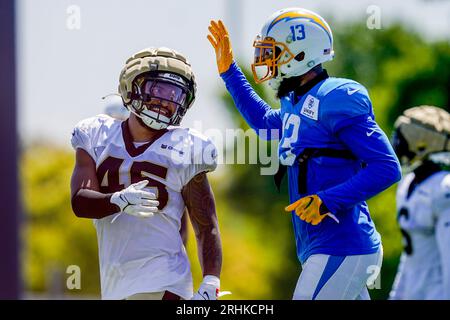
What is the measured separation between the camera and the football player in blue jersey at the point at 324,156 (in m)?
5.00

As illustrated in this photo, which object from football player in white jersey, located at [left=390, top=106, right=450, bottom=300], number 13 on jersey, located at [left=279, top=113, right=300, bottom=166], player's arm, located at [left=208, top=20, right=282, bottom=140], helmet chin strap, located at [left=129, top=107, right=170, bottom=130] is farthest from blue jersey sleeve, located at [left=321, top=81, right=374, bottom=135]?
football player in white jersey, located at [left=390, top=106, right=450, bottom=300]

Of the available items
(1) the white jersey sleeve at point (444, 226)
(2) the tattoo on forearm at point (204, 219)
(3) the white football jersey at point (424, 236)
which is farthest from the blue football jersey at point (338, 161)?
(3) the white football jersey at point (424, 236)

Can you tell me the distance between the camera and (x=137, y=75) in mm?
5191

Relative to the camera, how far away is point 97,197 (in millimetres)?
4988

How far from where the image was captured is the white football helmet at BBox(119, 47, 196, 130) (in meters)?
5.16

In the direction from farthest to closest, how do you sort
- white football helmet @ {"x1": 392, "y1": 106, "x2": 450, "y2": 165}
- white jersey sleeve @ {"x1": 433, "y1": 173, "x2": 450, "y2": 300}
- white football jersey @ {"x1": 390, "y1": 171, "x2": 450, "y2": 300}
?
white football helmet @ {"x1": 392, "y1": 106, "x2": 450, "y2": 165} → white football jersey @ {"x1": 390, "y1": 171, "x2": 450, "y2": 300} → white jersey sleeve @ {"x1": 433, "y1": 173, "x2": 450, "y2": 300}

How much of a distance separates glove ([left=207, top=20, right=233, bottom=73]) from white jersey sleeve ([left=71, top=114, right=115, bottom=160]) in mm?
780

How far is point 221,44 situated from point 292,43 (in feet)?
1.61

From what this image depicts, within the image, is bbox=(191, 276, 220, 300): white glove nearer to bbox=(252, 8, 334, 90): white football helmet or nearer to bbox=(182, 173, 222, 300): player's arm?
bbox=(182, 173, 222, 300): player's arm

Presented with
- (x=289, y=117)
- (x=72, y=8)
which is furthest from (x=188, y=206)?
(x=72, y=8)

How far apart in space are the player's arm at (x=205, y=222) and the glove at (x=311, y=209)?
1.47 feet

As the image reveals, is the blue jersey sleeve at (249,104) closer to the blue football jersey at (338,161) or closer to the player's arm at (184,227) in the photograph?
the blue football jersey at (338,161)

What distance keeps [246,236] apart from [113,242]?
17.2 m

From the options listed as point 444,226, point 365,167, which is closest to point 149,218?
point 365,167
